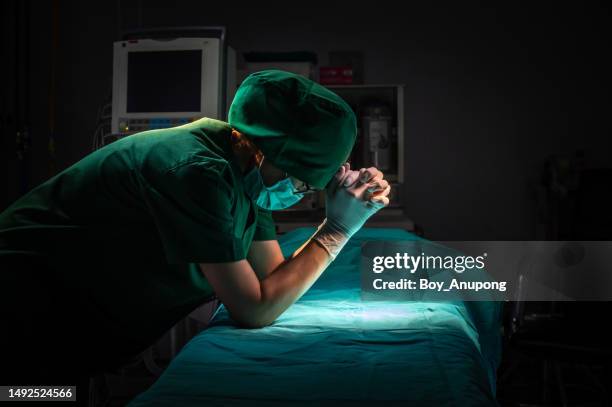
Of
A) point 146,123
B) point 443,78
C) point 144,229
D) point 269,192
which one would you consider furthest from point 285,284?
point 443,78

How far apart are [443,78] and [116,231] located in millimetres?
3171

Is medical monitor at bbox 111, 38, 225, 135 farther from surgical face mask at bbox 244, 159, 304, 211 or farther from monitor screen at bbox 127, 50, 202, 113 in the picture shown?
surgical face mask at bbox 244, 159, 304, 211

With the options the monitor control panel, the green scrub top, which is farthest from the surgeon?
the monitor control panel

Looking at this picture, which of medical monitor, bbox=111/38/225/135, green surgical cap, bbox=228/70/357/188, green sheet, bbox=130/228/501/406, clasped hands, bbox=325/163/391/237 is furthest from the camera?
medical monitor, bbox=111/38/225/135

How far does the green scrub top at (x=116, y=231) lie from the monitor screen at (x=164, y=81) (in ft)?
6.34

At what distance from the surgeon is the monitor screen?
73.0 inches

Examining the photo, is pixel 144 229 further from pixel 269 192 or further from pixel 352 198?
Result: pixel 352 198

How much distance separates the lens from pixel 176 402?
1.05m

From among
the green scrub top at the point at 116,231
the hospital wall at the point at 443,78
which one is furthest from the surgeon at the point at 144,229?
the hospital wall at the point at 443,78

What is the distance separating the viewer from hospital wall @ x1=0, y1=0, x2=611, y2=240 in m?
3.96

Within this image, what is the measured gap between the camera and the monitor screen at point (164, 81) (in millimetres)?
3137

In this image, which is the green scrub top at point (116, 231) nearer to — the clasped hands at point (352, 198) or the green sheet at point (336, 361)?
the green sheet at point (336, 361)

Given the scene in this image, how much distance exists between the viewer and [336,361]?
50.7 inches

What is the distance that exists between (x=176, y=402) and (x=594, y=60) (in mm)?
3698
